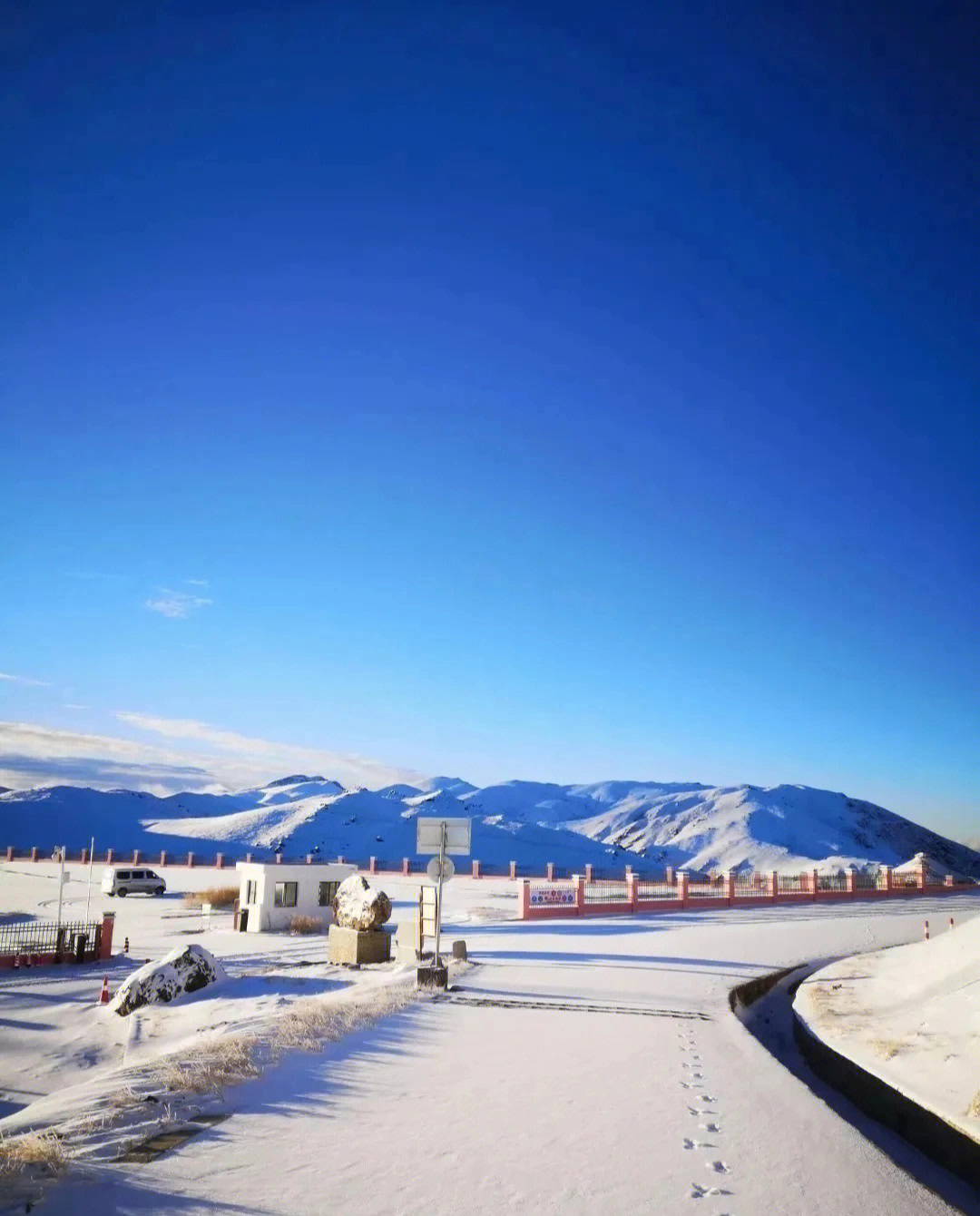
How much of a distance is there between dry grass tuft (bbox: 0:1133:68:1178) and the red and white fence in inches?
1117

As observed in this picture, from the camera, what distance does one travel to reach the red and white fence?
35.4 m

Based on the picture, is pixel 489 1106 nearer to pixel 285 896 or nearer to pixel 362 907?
pixel 362 907

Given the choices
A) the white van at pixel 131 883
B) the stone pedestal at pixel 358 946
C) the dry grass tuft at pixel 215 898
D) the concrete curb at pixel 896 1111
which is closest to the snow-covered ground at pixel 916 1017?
the concrete curb at pixel 896 1111

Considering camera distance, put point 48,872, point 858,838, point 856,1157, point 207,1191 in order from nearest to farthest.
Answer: point 207,1191
point 856,1157
point 48,872
point 858,838

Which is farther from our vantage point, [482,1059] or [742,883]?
[742,883]

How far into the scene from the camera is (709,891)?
41.8 metres

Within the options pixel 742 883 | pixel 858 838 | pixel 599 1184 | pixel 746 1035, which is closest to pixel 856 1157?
pixel 599 1184

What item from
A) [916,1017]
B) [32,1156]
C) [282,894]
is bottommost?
[916,1017]

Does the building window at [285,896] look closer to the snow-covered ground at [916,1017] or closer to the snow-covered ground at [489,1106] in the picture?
the snow-covered ground at [489,1106]

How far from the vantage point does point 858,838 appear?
11525cm

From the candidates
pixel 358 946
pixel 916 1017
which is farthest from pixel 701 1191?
pixel 358 946

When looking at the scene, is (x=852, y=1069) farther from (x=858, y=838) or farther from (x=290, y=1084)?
(x=858, y=838)

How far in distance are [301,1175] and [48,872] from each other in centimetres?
5715

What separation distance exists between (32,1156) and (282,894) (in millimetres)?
25558
